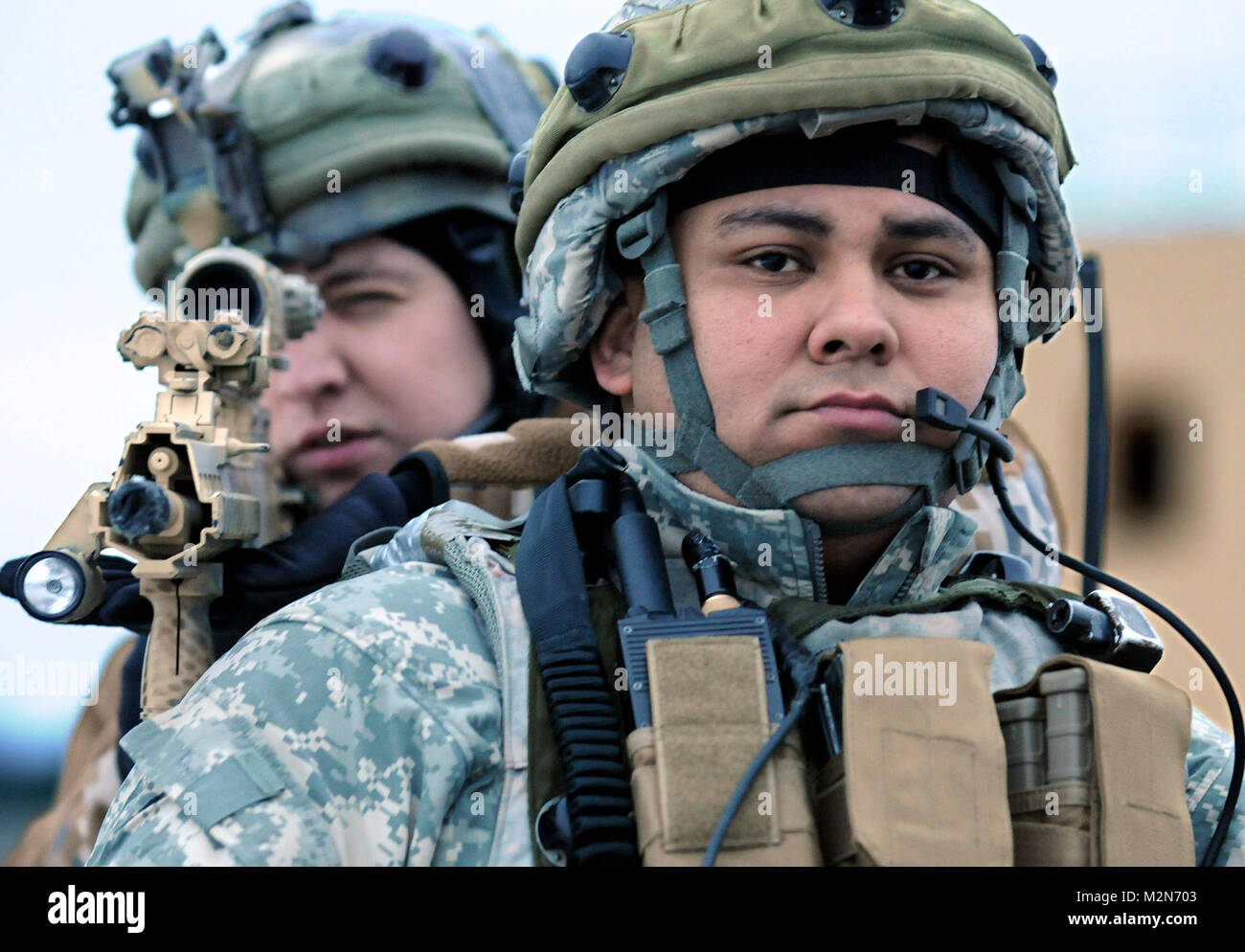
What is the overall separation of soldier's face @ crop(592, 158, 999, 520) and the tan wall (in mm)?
3932

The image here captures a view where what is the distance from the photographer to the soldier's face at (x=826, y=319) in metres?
2.31

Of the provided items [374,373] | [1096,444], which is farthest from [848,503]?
[374,373]

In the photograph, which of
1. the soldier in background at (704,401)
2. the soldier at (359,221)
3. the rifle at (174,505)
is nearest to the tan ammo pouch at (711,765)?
the soldier in background at (704,401)

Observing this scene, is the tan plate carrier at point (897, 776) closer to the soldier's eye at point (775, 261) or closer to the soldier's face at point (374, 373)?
the soldier's eye at point (775, 261)

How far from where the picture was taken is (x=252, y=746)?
205 centimetres

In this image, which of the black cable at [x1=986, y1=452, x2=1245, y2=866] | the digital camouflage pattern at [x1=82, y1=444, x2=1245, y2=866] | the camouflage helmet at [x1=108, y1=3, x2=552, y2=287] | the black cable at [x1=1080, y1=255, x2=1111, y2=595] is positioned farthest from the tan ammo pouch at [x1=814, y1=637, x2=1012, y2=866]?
the camouflage helmet at [x1=108, y1=3, x2=552, y2=287]

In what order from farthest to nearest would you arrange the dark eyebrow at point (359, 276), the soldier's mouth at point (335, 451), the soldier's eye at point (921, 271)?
the dark eyebrow at point (359, 276)
the soldier's mouth at point (335, 451)
the soldier's eye at point (921, 271)

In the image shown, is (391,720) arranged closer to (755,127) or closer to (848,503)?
(848,503)

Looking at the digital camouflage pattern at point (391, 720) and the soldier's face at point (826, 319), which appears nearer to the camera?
the digital camouflage pattern at point (391, 720)

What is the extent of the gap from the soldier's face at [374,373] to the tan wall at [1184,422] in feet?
8.61

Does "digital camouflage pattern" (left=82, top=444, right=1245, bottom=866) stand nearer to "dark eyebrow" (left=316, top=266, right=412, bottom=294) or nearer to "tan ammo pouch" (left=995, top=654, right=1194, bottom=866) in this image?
"tan ammo pouch" (left=995, top=654, right=1194, bottom=866)
